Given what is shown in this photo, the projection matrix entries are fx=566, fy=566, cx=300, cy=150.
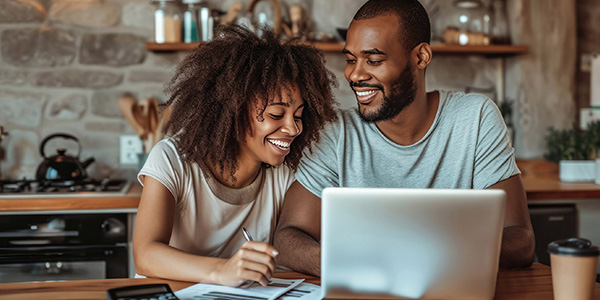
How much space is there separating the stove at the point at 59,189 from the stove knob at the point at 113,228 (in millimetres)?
101

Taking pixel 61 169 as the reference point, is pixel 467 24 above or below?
above

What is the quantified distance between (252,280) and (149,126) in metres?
1.79

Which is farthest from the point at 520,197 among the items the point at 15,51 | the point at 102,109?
the point at 15,51

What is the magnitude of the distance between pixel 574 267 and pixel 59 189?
78.0 inches

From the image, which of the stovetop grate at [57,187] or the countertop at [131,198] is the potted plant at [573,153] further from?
the stovetop grate at [57,187]

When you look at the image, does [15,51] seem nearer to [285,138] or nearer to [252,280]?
[285,138]

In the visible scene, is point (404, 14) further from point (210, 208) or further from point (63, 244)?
point (63, 244)

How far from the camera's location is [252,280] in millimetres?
1066

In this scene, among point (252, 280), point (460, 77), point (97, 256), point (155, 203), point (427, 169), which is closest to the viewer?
point (252, 280)

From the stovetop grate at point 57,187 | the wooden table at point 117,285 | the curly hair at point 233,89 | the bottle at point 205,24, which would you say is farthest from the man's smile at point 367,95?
the bottle at point 205,24

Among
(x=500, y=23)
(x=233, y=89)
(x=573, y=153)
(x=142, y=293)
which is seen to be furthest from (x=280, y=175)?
(x=500, y=23)

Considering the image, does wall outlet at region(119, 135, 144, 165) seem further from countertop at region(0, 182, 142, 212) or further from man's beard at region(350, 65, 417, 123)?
man's beard at region(350, 65, 417, 123)

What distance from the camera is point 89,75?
278cm

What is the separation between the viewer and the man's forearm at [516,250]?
125cm
